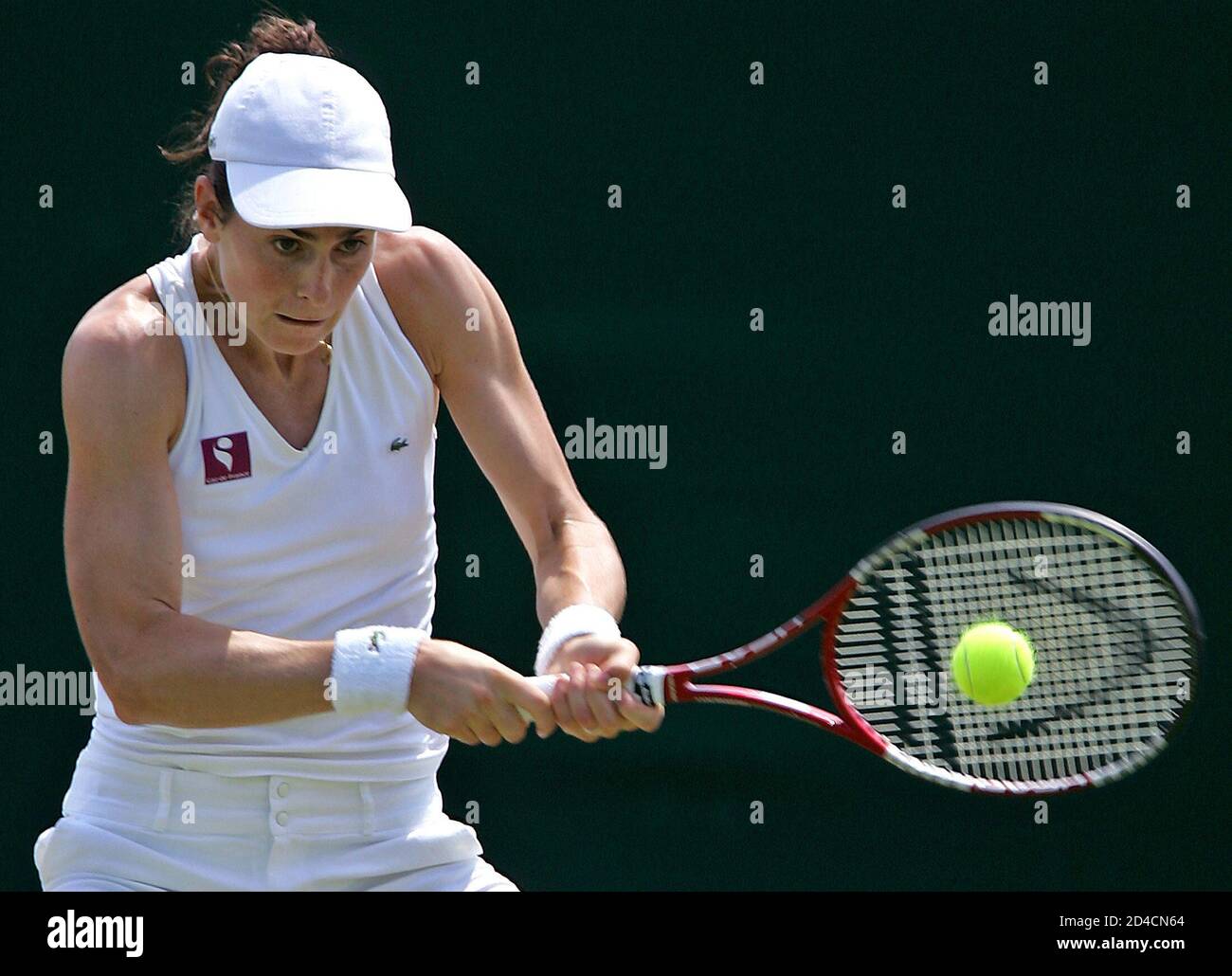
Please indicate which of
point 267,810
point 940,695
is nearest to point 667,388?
point 940,695

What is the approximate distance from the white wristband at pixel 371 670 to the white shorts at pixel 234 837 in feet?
0.69

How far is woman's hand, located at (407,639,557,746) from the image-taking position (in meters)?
2.27

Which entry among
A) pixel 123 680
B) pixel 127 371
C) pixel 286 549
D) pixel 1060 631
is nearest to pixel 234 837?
pixel 123 680

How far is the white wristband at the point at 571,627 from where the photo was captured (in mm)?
2426

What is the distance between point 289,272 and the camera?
7.63 feet

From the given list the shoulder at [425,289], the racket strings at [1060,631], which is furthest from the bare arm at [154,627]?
the racket strings at [1060,631]

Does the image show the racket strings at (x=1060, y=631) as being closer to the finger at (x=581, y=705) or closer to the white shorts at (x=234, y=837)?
the finger at (x=581, y=705)

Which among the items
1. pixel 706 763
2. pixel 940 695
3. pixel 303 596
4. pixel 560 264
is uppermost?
pixel 560 264

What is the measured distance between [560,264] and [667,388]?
0.32 m

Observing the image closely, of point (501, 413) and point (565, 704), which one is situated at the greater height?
point (501, 413)

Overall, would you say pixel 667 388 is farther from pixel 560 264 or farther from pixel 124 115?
pixel 124 115

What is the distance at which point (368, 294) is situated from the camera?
251 centimetres

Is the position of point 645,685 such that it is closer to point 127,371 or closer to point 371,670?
point 371,670

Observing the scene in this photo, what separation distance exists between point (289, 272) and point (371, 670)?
0.48 meters
